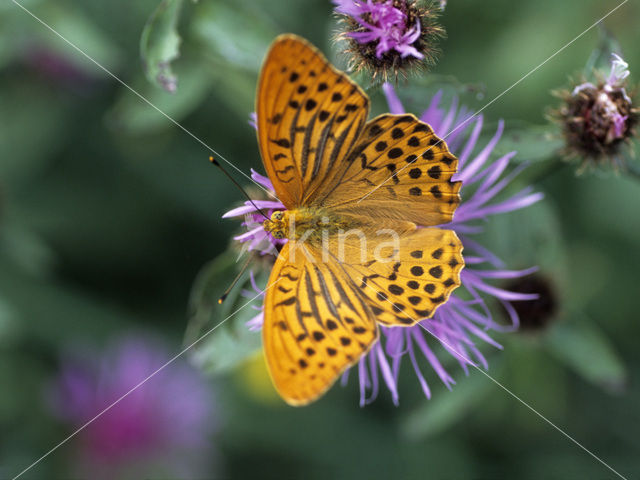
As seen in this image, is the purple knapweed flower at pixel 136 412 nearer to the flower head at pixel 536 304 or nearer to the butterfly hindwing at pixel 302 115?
the flower head at pixel 536 304

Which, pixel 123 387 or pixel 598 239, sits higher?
pixel 123 387

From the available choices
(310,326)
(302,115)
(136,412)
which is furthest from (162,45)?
(136,412)

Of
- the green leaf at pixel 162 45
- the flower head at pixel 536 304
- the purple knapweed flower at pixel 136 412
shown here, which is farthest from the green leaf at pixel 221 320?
the purple knapweed flower at pixel 136 412

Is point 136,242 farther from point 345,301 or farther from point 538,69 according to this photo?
point 538,69

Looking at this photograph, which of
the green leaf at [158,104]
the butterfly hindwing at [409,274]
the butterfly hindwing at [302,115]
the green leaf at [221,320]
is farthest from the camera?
the green leaf at [158,104]

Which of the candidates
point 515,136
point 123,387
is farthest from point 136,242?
point 515,136

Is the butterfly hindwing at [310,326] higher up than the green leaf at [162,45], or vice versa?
the green leaf at [162,45]
